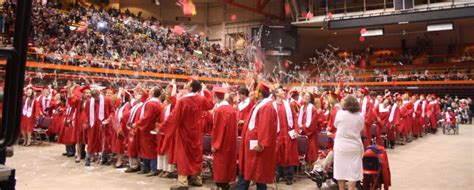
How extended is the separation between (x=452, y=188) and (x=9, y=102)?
6.45 meters

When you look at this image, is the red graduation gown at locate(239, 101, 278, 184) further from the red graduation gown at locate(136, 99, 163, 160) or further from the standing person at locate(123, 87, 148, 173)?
the standing person at locate(123, 87, 148, 173)

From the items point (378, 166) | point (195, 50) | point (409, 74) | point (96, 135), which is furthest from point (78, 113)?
point (409, 74)

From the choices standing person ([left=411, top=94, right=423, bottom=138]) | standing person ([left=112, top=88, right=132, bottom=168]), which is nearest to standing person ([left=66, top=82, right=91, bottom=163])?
standing person ([left=112, top=88, right=132, bottom=168])

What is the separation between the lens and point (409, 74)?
2431 cm

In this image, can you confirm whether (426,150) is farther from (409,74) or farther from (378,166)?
(409,74)

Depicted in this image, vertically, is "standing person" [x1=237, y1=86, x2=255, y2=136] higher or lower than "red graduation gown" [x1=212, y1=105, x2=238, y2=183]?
higher

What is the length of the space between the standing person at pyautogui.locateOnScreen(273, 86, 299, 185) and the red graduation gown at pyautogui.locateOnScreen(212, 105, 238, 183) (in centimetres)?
87

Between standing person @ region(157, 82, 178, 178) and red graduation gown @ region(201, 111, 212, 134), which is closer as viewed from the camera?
standing person @ region(157, 82, 178, 178)

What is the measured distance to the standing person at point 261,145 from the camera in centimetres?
501

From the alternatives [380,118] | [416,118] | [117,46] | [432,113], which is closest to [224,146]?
[380,118]

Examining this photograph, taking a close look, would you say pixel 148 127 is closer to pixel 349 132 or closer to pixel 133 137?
pixel 133 137

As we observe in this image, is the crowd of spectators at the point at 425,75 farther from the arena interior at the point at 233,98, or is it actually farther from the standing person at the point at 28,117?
the standing person at the point at 28,117

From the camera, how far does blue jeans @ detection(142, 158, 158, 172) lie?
694 cm

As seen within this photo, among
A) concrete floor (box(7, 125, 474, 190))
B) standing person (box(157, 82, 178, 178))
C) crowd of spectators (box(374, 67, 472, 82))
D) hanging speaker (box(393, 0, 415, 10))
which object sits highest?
hanging speaker (box(393, 0, 415, 10))
